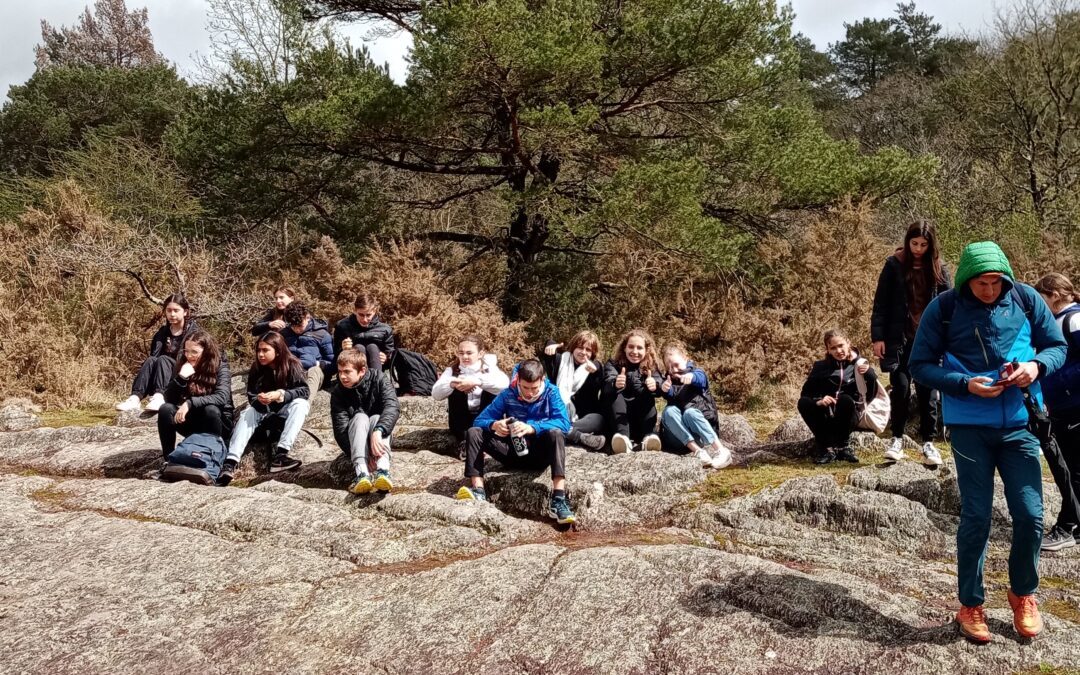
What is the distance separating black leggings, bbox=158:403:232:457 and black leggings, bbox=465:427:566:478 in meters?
2.50

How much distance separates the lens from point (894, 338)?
5711 millimetres

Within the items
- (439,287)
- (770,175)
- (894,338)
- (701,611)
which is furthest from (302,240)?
(701,611)

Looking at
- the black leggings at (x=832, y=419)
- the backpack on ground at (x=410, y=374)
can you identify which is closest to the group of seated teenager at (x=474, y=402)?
the black leggings at (x=832, y=419)

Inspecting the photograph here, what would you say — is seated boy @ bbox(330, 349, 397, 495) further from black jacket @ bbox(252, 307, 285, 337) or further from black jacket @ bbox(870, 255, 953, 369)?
black jacket @ bbox(870, 255, 953, 369)

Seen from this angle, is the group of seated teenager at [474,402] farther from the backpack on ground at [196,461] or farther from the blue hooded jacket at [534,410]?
the backpack on ground at [196,461]

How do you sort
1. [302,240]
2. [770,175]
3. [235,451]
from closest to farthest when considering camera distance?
[235,451] < [770,175] < [302,240]

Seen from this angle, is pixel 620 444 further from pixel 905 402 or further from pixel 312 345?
pixel 312 345

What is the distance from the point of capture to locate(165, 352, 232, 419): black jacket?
6621mm

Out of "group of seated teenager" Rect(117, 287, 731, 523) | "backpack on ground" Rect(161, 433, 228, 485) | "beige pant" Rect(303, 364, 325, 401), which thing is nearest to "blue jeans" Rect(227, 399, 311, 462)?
"group of seated teenager" Rect(117, 287, 731, 523)

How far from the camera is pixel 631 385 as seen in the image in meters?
6.71

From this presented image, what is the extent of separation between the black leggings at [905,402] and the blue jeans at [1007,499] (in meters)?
2.41

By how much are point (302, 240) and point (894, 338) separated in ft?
33.2

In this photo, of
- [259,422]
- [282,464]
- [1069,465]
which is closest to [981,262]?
[1069,465]

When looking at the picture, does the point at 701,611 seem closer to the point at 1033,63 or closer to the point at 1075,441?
the point at 1075,441
